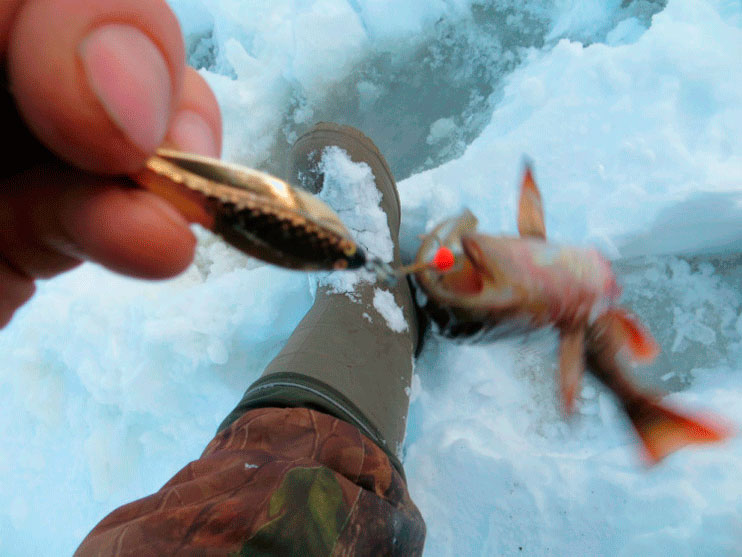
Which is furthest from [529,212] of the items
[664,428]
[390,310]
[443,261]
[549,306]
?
[390,310]

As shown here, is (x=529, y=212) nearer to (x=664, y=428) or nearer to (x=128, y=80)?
(x=664, y=428)

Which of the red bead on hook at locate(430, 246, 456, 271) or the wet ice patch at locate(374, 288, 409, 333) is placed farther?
the wet ice patch at locate(374, 288, 409, 333)

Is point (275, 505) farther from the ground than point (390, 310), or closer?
farther from the ground

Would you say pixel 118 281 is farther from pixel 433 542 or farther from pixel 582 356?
pixel 582 356

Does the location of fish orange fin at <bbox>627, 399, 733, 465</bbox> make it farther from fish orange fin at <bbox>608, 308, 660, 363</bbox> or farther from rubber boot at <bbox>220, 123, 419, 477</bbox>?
rubber boot at <bbox>220, 123, 419, 477</bbox>

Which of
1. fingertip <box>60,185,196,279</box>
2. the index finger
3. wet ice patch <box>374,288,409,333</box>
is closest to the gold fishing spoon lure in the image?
fingertip <box>60,185,196,279</box>

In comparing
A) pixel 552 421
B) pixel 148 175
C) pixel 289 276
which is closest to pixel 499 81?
pixel 289 276

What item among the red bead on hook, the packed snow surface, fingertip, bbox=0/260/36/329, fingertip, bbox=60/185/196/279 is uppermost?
fingertip, bbox=60/185/196/279

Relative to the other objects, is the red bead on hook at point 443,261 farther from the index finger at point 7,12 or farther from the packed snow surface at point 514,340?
the index finger at point 7,12
